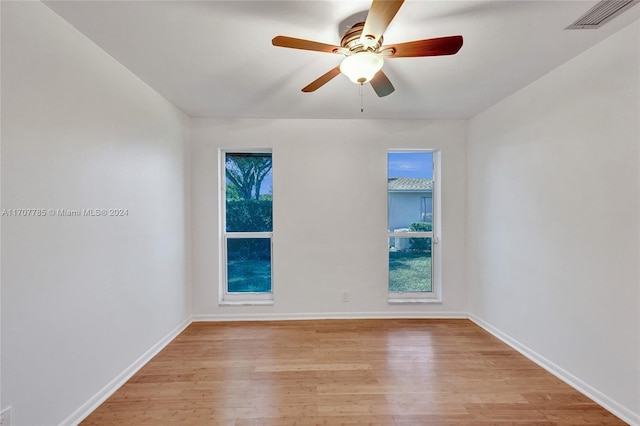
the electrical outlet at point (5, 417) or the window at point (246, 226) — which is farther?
the window at point (246, 226)

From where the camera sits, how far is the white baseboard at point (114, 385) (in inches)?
61.5

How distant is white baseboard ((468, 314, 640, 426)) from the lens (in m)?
1.57

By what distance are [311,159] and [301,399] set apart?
2.35 m

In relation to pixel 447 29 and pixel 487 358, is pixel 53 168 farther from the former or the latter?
pixel 487 358

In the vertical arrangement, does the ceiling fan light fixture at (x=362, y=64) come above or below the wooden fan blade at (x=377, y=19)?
below

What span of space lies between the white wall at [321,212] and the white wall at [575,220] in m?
0.68

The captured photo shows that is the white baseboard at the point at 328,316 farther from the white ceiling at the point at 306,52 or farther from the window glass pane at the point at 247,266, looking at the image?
the white ceiling at the point at 306,52

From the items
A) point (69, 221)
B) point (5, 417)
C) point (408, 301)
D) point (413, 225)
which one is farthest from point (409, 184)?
point (5, 417)

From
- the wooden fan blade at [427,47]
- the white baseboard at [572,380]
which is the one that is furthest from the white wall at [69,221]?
the white baseboard at [572,380]

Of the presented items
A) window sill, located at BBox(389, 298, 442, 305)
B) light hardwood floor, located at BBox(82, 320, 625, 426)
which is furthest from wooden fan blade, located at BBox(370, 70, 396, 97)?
window sill, located at BBox(389, 298, 442, 305)

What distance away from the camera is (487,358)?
2.25m

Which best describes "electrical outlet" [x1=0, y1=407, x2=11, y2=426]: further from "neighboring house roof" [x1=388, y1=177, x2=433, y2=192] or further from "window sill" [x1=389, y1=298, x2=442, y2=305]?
"neighboring house roof" [x1=388, y1=177, x2=433, y2=192]

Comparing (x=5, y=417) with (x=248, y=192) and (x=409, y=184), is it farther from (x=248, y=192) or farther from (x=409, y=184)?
(x=409, y=184)

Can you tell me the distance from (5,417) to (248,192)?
7.97 feet
